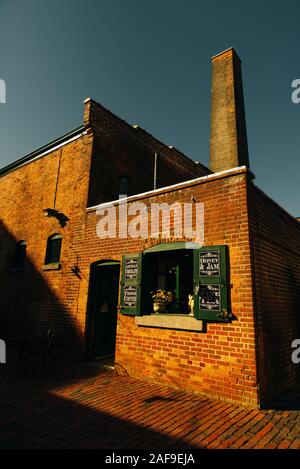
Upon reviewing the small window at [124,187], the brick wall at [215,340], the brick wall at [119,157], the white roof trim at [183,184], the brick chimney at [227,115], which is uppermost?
the brick chimney at [227,115]

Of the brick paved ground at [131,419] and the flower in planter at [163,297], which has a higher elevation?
the flower in planter at [163,297]

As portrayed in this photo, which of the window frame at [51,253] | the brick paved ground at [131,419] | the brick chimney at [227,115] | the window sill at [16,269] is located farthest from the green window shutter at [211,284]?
the brick chimney at [227,115]

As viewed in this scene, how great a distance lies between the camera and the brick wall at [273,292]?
4938 mm

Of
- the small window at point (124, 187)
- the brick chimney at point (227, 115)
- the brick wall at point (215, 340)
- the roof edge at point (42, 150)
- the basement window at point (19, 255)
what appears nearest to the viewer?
the brick wall at point (215, 340)

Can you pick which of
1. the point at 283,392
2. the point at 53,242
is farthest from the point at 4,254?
the point at 283,392

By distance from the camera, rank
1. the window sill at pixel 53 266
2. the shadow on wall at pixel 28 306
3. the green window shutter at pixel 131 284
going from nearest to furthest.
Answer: the green window shutter at pixel 131 284 < the shadow on wall at pixel 28 306 < the window sill at pixel 53 266

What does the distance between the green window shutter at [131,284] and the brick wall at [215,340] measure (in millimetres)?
282

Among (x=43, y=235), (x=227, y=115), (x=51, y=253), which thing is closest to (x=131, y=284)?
(x=51, y=253)

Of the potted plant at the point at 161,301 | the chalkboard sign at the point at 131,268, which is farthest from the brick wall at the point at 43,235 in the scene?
the potted plant at the point at 161,301

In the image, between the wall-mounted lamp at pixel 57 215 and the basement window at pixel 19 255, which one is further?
the basement window at pixel 19 255

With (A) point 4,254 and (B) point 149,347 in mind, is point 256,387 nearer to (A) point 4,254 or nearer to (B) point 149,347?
(B) point 149,347

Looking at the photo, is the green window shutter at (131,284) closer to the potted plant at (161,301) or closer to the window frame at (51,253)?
the potted plant at (161,301)

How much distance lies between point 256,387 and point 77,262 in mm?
5713
